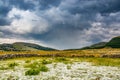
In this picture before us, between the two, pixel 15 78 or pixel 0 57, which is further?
pixel 0 57

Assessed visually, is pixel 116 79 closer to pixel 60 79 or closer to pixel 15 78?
pixel 60 79

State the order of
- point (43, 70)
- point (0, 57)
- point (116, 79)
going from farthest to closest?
point (0, 57), point (43, 70), point (116, 79)

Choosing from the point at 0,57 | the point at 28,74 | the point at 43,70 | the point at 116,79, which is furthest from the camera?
the point at 0,57

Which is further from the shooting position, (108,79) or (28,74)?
(28,74)

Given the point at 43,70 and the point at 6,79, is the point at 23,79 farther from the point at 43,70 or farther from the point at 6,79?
the point at 43,70

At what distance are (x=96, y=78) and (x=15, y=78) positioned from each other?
819 centimetres

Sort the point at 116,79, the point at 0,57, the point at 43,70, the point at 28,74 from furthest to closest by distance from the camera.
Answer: the point at 0,57 < the point at 43,70 < the point at 28,74 < the point at 116,79

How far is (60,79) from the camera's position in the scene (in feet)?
76.5

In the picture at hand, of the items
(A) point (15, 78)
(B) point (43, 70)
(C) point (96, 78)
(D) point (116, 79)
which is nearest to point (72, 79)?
(C) point (96, 78)

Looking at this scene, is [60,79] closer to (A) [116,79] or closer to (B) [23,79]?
(B) [23,79]

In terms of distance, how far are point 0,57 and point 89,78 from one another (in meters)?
61.8

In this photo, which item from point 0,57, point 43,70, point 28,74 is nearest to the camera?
point 28,74

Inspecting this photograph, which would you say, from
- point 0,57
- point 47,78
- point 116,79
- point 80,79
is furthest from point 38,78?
point 0,57

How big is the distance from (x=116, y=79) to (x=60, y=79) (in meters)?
5.40
